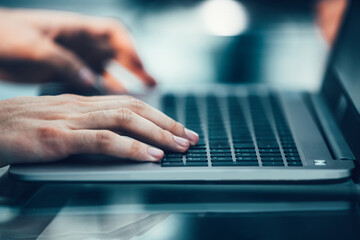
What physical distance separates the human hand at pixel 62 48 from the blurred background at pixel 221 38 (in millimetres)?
51

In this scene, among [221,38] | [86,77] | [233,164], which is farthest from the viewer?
[221,38]

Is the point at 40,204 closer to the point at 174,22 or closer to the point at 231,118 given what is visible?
the point at 231,118

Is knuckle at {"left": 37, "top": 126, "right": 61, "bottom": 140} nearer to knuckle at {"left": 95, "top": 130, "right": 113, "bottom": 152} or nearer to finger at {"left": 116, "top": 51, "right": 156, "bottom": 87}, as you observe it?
knuckle at {"left": 95, "top": 130, "right": 113, "bottom": 152}

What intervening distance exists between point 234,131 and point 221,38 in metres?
0.51

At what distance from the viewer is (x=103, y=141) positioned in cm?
49

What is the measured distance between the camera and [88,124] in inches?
21.0

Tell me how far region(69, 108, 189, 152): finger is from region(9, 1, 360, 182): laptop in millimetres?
17

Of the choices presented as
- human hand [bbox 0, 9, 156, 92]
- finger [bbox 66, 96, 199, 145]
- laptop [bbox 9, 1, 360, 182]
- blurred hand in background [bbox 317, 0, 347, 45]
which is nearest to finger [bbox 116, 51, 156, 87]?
human hand [bbox 0, 9, 156, 92]

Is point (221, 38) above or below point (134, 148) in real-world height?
above

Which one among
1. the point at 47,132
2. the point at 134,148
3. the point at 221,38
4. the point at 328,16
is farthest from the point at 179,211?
the point at 328,16

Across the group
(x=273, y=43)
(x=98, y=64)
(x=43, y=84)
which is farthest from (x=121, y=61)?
(x=273, y=43)

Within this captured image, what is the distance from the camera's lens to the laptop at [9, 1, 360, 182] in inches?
18.2

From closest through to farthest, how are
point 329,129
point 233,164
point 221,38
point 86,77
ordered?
point 233,164 < point 329,129 < point 86,77 < point 221,38

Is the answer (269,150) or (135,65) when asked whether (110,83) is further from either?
(269,150)
